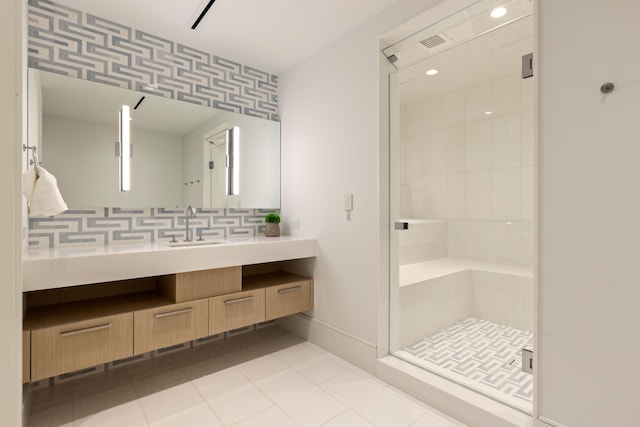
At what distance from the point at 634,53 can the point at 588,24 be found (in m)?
0.21

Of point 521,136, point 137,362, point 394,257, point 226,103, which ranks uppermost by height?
point 226,103

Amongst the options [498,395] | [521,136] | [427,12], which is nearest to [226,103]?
[427,12]

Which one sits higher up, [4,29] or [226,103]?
[226,103]

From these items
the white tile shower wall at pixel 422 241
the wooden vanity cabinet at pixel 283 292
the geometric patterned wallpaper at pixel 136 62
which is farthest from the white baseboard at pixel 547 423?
the geometric patterned wallpaper at pixel 136 62

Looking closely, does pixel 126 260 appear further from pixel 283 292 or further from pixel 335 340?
pixel 335 340

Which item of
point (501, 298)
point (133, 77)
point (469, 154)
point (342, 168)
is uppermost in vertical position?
point (133, 77)

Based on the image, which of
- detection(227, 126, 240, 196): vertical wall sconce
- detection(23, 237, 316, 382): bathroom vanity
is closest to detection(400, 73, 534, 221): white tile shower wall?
detection(23, 237, 316, 382): bathroom vanity

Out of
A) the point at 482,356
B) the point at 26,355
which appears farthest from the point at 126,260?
the point at 482,356

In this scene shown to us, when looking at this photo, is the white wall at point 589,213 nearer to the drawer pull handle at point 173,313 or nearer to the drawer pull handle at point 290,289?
the drawer pull handle at point 290,289

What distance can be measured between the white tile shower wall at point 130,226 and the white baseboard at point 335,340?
2.95ft

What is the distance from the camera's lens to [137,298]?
205 centimetres

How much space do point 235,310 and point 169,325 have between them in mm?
421

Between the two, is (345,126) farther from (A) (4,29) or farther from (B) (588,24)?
(A) (4,29)

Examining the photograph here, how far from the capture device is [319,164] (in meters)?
2.52
